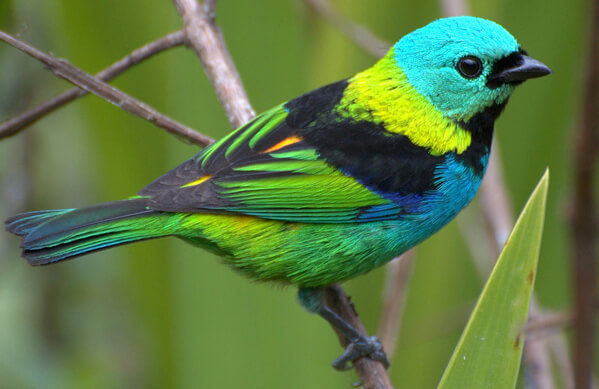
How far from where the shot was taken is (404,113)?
249 centimetres

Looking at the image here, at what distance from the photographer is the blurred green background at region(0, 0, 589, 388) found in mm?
2740

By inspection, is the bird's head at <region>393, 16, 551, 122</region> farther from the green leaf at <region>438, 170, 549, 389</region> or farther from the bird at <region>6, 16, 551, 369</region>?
the green leaf at <region>438, 170, 549, 389</region>

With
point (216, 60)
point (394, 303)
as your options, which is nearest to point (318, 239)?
point (394, 303)

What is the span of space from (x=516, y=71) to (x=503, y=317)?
1161 millimetres

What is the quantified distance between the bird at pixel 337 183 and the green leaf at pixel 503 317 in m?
0.88

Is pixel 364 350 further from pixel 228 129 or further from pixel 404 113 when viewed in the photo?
pixel 228 129

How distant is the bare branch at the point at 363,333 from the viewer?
83.3 inches

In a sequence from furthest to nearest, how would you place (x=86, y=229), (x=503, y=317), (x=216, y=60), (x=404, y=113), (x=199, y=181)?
(x=216, y=60) < (x=404, y=113) < (x=199, y=181) < (x=86, y=229) < (x=503, y=317)

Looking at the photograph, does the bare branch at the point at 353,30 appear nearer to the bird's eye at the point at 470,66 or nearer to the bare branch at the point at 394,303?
the bird's eye at the point at 470,66

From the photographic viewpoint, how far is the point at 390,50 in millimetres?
2654

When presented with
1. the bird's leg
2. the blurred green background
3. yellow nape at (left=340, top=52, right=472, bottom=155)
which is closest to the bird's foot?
the bird's leg

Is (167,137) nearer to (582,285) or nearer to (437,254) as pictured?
(437,254)

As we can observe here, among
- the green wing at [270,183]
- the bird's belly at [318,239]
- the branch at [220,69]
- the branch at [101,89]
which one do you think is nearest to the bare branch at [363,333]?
the branch at [220,69]

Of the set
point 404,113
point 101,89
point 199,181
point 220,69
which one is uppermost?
point 220,69
